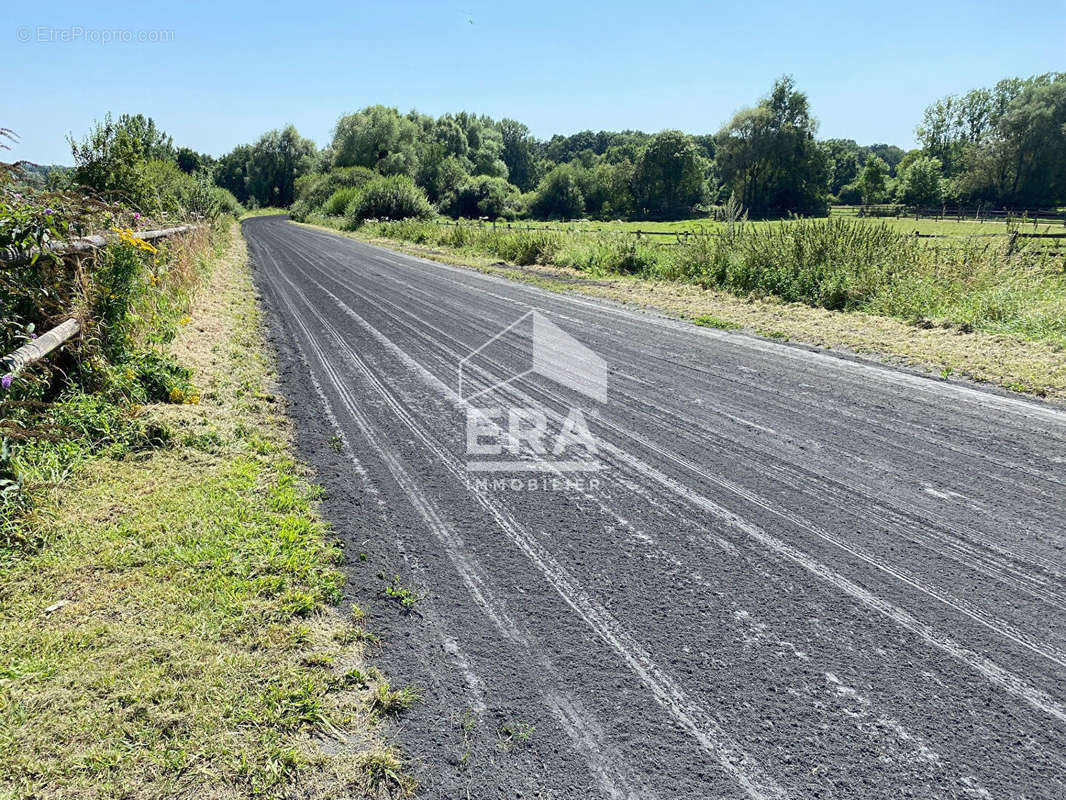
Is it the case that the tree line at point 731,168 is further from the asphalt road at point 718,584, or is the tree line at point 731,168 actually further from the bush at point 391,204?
the asphalt road at point 718,584

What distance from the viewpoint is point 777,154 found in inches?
2645

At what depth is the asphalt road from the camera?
2.31 metres

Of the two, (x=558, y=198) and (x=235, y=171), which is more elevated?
(x=235, y=171)

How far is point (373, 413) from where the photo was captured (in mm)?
6152

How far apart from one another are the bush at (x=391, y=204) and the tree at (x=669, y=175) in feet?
122

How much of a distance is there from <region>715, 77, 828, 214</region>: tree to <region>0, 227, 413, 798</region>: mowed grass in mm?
69943

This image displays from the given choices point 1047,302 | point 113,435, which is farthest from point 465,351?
point 1047,302

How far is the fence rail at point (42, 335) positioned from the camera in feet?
13.1

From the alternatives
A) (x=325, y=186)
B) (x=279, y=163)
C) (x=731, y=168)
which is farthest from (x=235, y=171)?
(x=731, y=168)

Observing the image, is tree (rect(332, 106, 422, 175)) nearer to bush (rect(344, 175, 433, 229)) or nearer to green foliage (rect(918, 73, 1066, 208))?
bush (rect(344, 175, 433, 229))

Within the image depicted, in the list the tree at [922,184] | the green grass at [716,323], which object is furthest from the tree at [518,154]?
the green grass at [716,323]

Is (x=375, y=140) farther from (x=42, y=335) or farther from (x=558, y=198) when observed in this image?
(x=42, y=335)

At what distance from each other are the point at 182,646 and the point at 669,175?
8253cm

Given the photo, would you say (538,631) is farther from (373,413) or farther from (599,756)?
(373,413)
